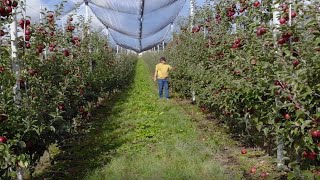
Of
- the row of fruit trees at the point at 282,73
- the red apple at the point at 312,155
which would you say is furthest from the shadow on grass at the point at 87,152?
the red apple at the point at 312,155

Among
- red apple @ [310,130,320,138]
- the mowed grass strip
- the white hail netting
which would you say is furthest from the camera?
the white hail netting

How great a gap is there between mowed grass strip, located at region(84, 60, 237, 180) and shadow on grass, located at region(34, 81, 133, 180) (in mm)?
91

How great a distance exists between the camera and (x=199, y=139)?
6781 millimetres

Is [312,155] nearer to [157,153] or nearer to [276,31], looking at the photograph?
[276,31]

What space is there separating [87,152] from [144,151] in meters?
0.92

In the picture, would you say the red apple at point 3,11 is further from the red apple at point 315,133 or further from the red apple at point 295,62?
the red apple at point 315,133

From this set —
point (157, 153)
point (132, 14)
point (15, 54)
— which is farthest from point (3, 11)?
point (132, 14)

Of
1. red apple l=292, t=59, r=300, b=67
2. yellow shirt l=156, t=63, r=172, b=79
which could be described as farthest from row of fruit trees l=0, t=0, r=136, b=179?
yellow shirt l=156, t=63, r=172, b=79

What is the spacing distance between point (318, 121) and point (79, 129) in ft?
19.4

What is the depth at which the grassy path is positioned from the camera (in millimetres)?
4926

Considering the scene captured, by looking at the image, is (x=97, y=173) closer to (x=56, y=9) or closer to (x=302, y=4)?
(x=56, y=9)

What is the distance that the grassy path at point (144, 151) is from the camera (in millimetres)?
4926

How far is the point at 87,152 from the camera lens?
20.5ft

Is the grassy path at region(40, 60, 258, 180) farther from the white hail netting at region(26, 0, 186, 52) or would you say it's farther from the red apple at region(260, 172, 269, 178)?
the white hail netting at region(26, 0, 186, 52)
